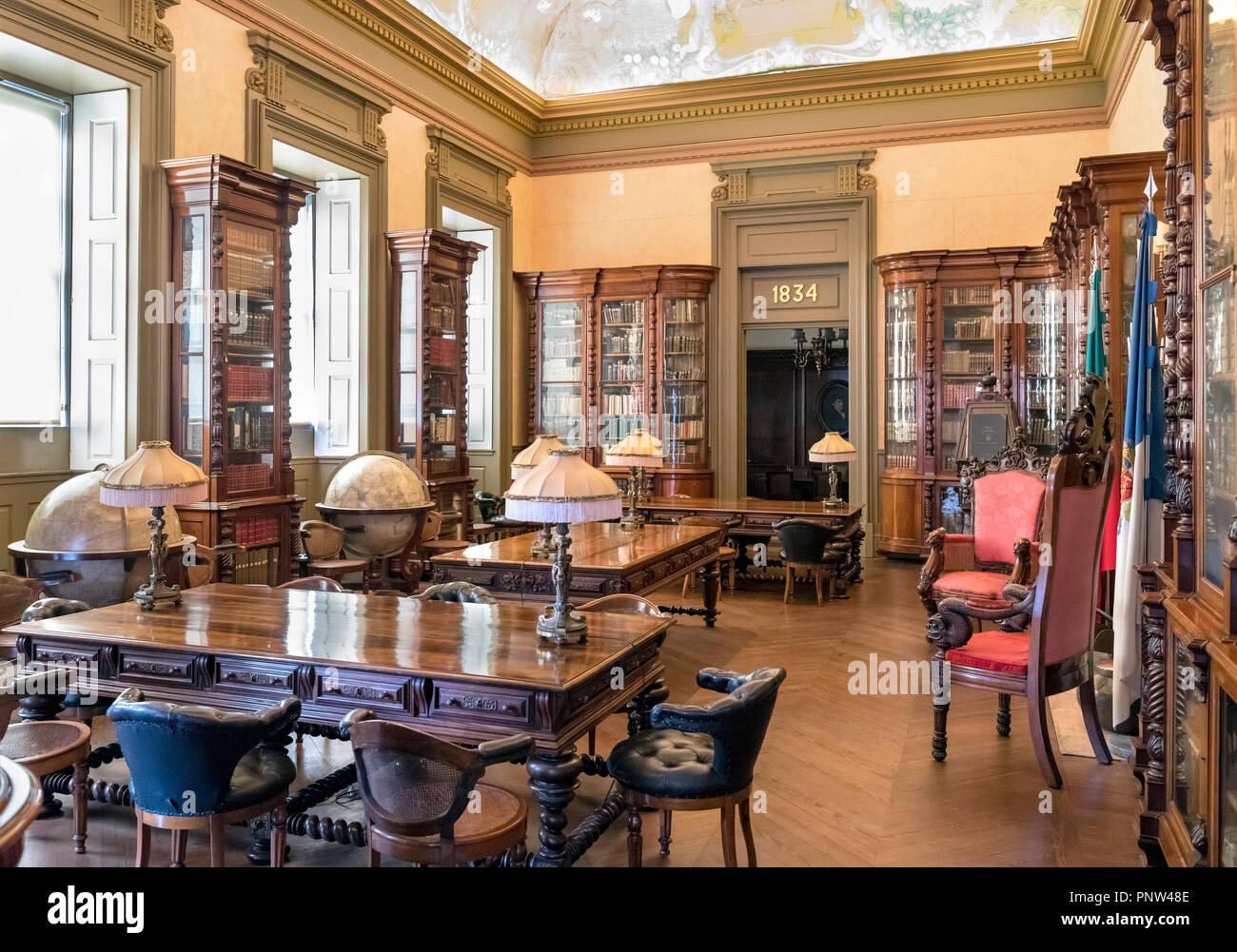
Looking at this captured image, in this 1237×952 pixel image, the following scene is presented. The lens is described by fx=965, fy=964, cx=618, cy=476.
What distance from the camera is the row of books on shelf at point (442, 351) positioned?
9352 mm

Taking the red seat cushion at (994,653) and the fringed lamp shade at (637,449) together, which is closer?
the red seat cushion at (994,653)

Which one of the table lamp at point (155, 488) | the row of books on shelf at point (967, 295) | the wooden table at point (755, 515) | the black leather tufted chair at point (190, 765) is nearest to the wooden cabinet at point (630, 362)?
the wooden table at point (755, 515)

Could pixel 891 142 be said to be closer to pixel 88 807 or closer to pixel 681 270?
pixel 681 270

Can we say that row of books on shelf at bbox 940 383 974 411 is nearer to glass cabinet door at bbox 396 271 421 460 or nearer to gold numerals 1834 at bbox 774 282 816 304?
gold numerals 1834 at bbox 774 282 816 304

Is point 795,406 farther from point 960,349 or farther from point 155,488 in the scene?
point 155,488

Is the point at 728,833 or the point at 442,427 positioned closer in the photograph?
the point at 728,833

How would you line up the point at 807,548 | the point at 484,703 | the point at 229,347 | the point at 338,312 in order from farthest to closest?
the point at 338,312 < the point at 807,548 < the point at 229,347 < the point at 484,703

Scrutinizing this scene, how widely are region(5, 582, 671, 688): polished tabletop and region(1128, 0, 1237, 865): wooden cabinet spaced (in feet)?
6.02

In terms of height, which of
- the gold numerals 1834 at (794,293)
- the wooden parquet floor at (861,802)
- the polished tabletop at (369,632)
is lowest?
the wooden parquet floor at (861,802)

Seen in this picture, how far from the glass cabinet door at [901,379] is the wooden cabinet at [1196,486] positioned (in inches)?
286

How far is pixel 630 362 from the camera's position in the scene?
11844mm

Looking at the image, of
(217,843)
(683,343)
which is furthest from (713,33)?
(217,843)

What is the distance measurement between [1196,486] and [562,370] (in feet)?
30.9

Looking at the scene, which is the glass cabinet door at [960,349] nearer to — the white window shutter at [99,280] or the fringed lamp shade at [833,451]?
the fringed lamp shade at [833,451]
